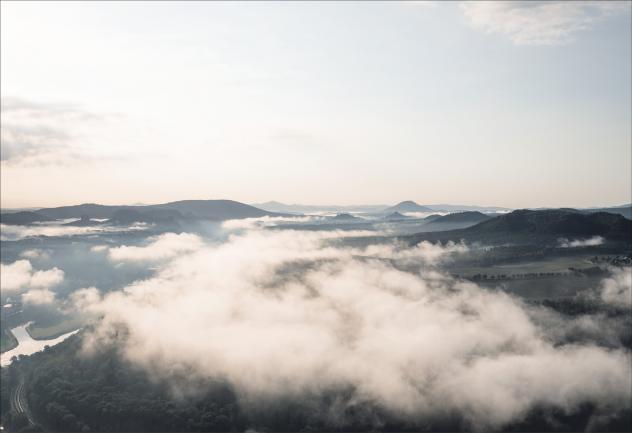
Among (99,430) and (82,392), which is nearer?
(99,430)

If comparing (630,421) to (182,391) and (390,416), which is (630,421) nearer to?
(390,416)

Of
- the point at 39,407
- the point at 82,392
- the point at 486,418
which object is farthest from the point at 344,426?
the point at 39,407

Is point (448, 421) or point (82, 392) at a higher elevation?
point (82, 392)

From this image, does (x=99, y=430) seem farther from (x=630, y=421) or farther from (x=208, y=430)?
(x=630, y=421)

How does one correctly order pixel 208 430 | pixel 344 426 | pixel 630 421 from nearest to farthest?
pixel 208 430 → pixel 344 426 → pixel 630 421

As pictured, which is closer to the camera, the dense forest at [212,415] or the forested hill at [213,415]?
the forested hill at [213,415]

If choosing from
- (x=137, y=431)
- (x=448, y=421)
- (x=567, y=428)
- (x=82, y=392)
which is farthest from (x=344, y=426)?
(x=82, y=392)

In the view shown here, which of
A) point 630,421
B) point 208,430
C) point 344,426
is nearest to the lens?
point 208,430

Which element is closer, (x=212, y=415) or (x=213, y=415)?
(x=212, y=415)

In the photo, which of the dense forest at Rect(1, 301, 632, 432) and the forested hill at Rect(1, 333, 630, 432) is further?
the dense forest at Rect(1, 301, 632, 432)
